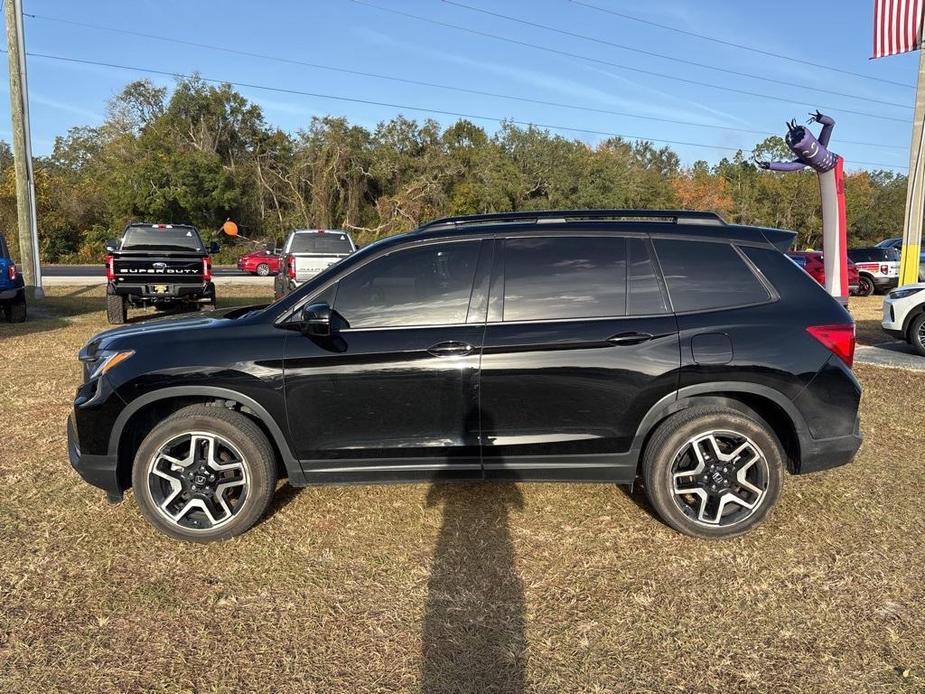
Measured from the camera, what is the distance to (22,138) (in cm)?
1650

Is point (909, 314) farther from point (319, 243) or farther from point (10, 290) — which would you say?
point (10, 290)

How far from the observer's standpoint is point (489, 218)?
4117 mm

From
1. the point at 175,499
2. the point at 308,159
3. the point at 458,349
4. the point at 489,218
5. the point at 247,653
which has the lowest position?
the point at 247,653

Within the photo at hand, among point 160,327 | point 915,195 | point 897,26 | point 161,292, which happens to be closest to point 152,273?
point 161,292

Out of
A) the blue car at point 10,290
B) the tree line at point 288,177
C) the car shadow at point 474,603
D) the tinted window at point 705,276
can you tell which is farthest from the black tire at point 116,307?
the tree line at point 288,177

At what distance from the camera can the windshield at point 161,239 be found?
12.3m

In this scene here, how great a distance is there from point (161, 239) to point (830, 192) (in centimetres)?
1138

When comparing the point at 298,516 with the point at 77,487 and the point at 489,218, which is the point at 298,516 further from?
the point at 489,218

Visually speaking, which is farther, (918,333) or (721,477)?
(918,333)

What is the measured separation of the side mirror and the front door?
7 centimetres

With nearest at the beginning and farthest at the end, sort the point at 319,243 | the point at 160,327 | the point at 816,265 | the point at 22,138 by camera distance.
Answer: the point at 160,327
the point at 319,243
the point at 22,138
the point at 816,265

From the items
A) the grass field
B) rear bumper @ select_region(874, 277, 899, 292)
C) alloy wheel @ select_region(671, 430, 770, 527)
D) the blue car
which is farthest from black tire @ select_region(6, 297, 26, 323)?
rear bumper @ select_region(874, 277, 899, 292)

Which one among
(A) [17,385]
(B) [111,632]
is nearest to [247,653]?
(B) [111,632]

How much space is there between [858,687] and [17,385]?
840 cm
